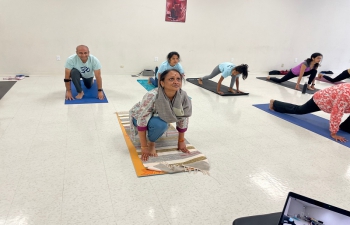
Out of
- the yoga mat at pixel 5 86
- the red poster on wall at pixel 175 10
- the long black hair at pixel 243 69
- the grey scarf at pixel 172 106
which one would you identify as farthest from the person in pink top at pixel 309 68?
the yoga mat at pixel 5 86

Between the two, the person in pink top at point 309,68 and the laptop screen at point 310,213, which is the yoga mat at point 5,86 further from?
the person in pink top at point 309,68

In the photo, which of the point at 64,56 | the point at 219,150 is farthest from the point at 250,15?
the point at 219,150

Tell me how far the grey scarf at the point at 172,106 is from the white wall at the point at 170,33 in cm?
411

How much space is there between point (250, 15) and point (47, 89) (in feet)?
17.3

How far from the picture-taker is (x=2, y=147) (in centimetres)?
213

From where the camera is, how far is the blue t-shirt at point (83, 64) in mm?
3537

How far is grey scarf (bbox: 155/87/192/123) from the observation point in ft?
6.26

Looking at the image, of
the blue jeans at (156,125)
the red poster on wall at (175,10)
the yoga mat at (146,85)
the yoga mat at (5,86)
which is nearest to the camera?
the blue jeans at (156,125)

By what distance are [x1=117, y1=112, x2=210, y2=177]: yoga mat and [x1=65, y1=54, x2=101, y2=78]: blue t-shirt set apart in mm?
1682

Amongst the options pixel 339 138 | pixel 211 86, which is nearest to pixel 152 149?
Result: pixel 339 138

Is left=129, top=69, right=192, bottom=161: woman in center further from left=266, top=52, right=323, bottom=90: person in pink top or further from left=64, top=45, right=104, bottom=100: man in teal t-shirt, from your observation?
left=266, top=52, right=323, bottom=90: person in pink top

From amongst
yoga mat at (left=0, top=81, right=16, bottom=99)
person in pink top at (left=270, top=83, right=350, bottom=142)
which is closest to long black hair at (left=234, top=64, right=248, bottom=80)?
person in pink top at (left=270, top=83, right=350, bottom=142)

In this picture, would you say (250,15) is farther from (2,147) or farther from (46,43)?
(2,147)

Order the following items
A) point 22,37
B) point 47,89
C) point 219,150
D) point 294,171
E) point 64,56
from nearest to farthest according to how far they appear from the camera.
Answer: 1. point 294,171
2. point 219,150
3. point 47,89
4. point 22,37
5. point 64,56
